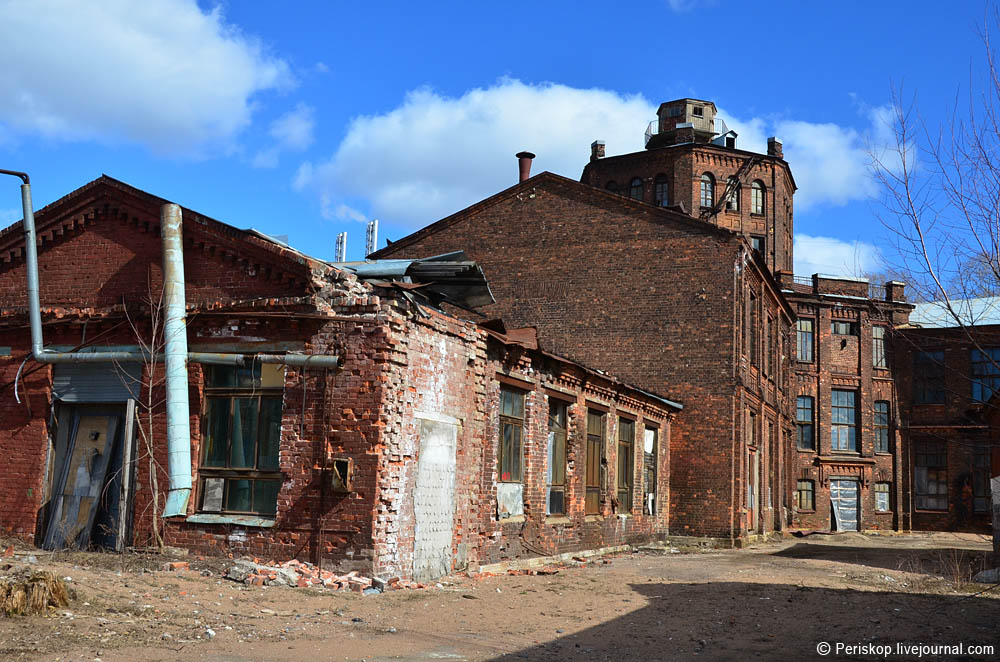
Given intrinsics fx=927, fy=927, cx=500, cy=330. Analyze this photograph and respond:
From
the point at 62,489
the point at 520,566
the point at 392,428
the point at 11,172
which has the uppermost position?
the point at 11,172

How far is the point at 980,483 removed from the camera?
122 feet

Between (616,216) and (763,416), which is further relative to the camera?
(763,416)

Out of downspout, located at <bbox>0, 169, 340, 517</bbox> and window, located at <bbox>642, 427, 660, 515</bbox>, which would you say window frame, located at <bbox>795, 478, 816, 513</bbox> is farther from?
downspout, located at <bbox>0, 169, 340, 517</bbox>

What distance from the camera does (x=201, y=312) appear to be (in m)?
12.7

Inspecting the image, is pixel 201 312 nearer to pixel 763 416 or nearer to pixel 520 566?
pixel 520 566

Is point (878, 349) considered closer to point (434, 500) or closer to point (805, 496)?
point (805, 496)

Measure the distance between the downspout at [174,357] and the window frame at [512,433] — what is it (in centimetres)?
394

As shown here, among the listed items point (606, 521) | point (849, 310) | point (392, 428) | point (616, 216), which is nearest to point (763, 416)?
point (616, 216)

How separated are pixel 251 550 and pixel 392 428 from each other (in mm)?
2407

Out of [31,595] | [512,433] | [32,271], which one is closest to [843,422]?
[512,433]

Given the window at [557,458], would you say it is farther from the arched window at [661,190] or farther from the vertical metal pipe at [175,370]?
the arched window at [661,190]

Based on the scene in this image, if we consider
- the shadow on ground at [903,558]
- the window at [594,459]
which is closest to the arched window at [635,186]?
the shadow on ground at [903,558]

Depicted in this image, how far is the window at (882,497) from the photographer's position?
3841cm

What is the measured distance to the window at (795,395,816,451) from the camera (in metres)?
37.8
